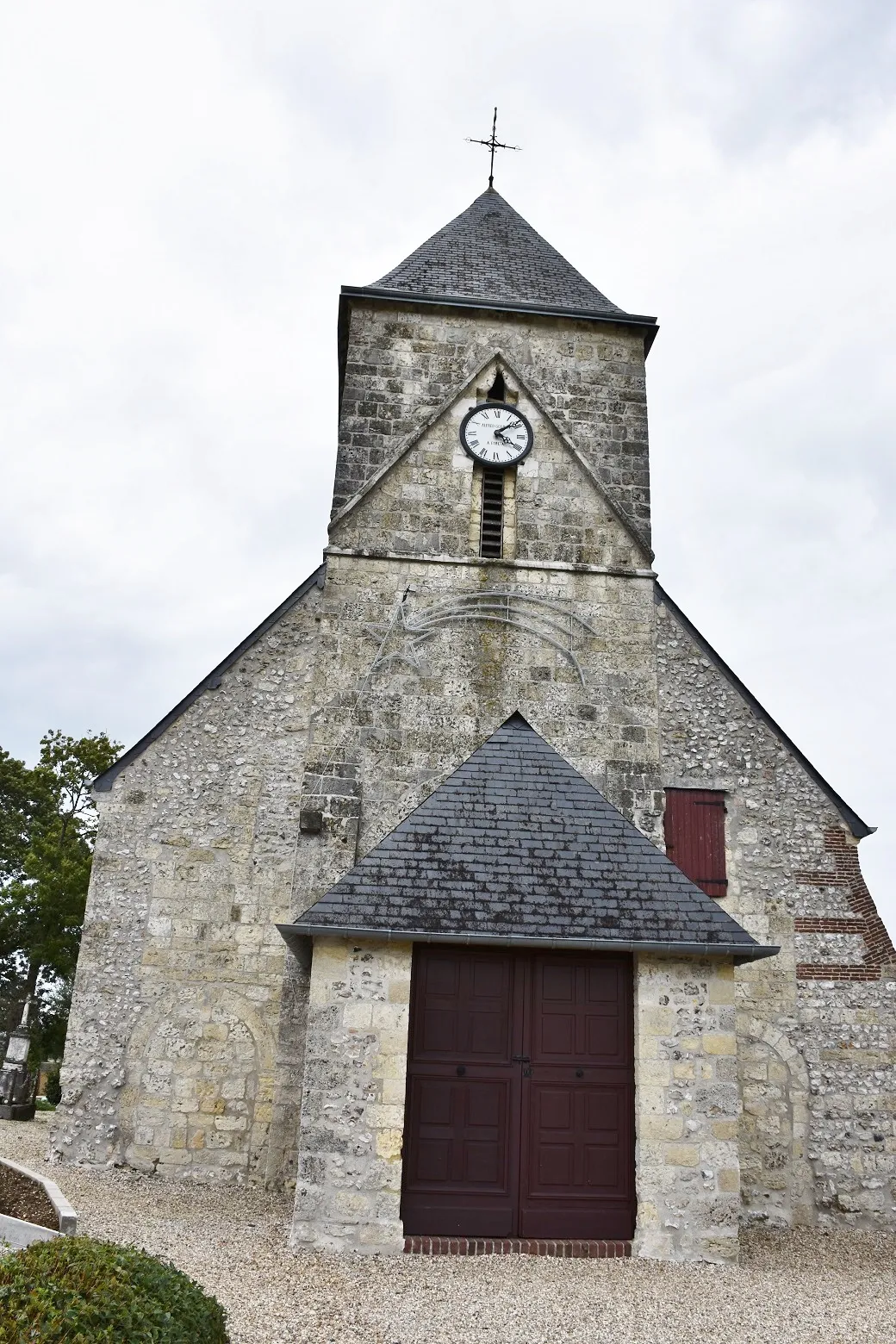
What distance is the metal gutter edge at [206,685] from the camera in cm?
1113

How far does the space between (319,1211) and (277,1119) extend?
110 inches

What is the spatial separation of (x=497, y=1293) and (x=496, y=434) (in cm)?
839

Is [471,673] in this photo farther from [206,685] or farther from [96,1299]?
[96,1299]

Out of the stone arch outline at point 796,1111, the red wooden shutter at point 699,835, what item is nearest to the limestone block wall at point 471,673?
the red wooden shutter at point 699,835

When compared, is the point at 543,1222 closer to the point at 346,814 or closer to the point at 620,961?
the point at 620,961

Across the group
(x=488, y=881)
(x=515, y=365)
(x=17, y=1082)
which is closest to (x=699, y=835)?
(x=488, y=881)

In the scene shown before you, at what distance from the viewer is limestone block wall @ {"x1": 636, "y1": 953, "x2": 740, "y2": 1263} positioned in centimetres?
729

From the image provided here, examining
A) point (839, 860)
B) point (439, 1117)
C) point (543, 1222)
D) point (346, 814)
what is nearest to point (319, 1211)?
point (439, 1117)

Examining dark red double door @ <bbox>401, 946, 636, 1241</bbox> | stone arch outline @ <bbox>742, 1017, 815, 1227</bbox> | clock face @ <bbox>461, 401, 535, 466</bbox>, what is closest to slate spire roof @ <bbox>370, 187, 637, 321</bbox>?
clock face @ <bbox>461, 401, 535, 466</bbox>

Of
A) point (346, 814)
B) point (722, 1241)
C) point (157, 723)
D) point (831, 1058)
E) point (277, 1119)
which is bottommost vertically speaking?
point (722, 1241)

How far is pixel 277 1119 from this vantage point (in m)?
9.79

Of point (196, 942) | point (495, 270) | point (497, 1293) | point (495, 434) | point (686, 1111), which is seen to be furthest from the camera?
point (495, 270)

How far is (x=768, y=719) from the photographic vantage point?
11773 millimetres

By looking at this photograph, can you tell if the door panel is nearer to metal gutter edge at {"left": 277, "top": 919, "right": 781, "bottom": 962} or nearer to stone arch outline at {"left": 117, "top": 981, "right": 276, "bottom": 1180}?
metal gutter edge at {"left": 277, "top": 919, "right": 781, "bottom": 962}
